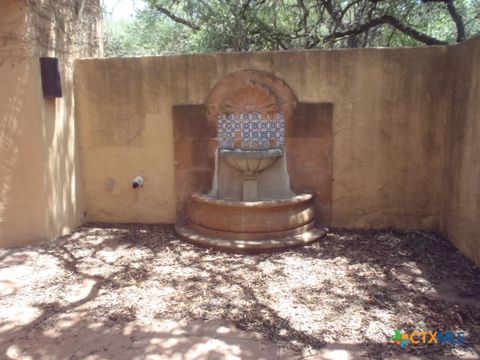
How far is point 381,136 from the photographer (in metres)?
4.89

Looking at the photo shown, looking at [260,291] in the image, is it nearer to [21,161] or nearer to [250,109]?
[250,109]

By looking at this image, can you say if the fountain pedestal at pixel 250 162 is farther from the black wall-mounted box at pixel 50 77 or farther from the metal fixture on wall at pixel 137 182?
the black wall-mounted box at pixel 50 77

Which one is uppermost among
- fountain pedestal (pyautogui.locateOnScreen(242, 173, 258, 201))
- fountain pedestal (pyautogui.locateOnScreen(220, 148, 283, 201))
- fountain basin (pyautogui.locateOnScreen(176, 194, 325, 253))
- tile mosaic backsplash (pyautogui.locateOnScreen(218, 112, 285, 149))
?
tile mosaic backsplash (pyautogui.locateOnScreen(218, 112, 285, 149))

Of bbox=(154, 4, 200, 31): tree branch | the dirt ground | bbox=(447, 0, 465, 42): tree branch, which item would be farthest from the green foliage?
the dirt ground

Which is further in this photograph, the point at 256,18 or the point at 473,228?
the point at 256,18

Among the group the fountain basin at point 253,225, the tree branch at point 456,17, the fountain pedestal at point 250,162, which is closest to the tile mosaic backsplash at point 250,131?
the fountain pedestal at point 250,162

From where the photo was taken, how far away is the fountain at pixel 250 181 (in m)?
4.54

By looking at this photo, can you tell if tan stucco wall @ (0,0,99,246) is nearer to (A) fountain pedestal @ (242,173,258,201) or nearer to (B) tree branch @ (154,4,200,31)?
(A) fountain pedestal @ (242,173,258,201)

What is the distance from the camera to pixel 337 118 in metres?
4.92

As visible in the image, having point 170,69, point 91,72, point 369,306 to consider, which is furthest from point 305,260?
point 91,72

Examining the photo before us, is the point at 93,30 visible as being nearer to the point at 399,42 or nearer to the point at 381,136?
the point at 381,136

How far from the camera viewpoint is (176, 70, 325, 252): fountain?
4.54 metres

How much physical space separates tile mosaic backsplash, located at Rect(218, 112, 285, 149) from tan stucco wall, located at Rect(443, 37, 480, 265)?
203cm

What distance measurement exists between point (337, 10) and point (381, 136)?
5079 millimetres
